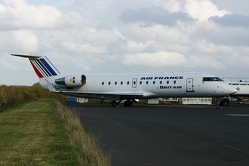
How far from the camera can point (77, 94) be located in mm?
46906

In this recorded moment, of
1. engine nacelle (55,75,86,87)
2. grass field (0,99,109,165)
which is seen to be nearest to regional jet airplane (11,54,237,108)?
engine nacelle (55,75,86,87)

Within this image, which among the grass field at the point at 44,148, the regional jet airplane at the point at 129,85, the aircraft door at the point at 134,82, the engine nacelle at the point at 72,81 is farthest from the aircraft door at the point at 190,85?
the grass field at the point at 44,148

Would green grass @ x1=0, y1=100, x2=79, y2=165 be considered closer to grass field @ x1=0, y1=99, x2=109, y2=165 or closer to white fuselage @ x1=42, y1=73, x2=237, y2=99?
grass field @ x1=0, y1=99, x2=109, y2=165

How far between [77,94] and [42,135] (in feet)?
108

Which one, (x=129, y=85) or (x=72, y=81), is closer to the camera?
(x=129, y=85)

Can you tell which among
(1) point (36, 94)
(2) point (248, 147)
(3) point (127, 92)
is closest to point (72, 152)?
(2) point (248, 147)

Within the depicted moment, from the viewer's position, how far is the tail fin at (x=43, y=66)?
165ft

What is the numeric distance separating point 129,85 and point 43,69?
10.6 m

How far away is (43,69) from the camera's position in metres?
50.8

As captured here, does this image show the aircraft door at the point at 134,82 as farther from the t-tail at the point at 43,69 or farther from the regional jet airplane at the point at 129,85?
the t-tail at the point at 43,69

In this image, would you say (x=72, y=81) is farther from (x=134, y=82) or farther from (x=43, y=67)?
(x=134, y=82)

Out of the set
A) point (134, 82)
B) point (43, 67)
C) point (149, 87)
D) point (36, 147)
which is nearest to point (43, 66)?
point (43, 67)

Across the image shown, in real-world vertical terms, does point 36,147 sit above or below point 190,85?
below

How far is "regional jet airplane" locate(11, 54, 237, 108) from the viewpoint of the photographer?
41.0 metres
